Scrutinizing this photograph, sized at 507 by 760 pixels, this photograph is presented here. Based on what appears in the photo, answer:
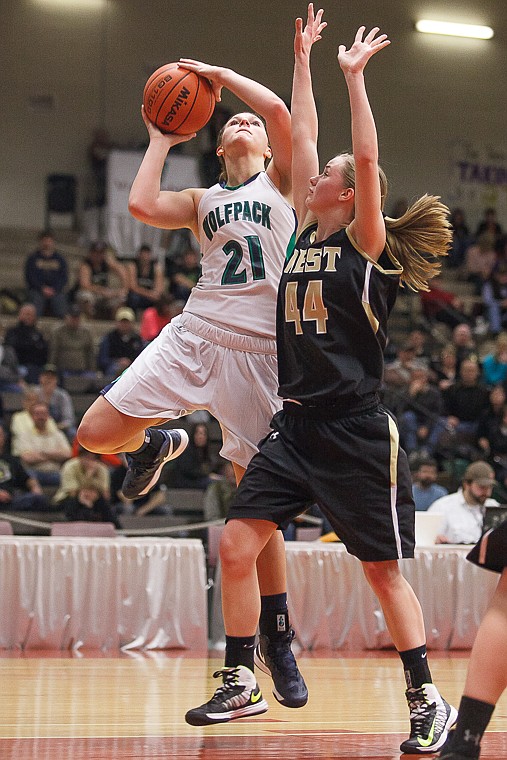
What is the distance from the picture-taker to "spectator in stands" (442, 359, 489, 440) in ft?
47.3

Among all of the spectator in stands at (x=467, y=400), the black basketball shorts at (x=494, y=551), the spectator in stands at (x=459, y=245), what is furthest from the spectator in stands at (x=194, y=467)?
the spectator in stands at (x=459, y=245)

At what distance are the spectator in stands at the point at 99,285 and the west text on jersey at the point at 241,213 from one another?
11.8 m

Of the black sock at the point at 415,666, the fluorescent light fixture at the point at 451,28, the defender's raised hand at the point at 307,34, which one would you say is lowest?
the black sock at the point at 415,666

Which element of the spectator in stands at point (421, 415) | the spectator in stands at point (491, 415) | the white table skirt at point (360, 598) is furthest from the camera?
the spectator in stands at point (491, 415)

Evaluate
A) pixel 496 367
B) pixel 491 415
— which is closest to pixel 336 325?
pixel 491 415

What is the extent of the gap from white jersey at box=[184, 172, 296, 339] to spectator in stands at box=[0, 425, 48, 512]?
690 cm

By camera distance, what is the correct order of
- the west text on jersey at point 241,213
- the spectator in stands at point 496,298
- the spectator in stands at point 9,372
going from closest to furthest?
the west text on jersey at point 241,213 < the spectator in stands at point 9,372 < the spectator in stands at point 496,298

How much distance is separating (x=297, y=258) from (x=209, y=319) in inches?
23.9

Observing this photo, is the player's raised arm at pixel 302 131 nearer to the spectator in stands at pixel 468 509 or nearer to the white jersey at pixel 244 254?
the white jersey at pixel 244 254

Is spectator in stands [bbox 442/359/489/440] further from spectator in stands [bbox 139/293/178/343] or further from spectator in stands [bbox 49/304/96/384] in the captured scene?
spectator in stands [bbox 49/304/96/384]

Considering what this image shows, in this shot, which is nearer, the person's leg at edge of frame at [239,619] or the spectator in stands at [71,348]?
the person's leg at edge of frame at [239,619]

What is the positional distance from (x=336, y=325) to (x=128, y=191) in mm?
15448

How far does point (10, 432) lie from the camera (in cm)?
1238

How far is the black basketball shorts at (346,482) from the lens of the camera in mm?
3766
